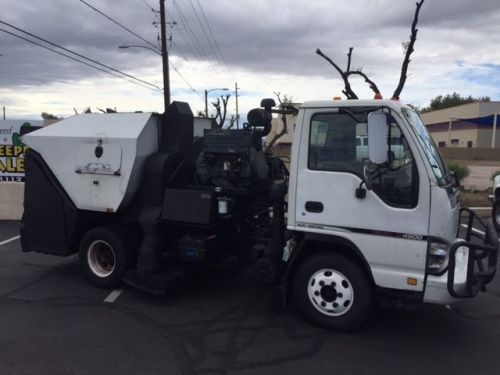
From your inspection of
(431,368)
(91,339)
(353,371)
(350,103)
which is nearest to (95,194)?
(91,339)

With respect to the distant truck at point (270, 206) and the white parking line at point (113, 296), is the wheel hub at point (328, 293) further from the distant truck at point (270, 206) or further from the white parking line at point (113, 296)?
the white parking line at point (113, 296)

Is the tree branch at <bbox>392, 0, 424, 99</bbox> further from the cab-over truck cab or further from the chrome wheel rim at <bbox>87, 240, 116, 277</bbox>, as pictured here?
the chrome wheel rim at <bbox>87, 240, 116, 277</bbox>

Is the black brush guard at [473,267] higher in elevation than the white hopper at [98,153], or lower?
lower

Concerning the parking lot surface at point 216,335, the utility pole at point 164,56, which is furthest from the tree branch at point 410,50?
the utility pole at point 164,56

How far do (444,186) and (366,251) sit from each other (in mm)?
963

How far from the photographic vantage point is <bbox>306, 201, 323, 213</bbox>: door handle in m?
4.74

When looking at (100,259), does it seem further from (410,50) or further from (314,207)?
(410,50)

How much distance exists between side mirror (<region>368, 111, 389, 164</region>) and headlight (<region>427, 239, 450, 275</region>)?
0.93m

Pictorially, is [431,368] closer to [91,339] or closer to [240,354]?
[240,354]

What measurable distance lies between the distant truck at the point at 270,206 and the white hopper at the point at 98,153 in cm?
2

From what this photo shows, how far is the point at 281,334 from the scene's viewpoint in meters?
4.83

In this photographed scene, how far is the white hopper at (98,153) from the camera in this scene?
571 centimetres

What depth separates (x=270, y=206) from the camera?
609 centimetres

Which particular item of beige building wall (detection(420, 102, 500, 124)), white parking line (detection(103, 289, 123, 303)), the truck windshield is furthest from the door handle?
beige building wall (detection(420, 102, 500, 124))
